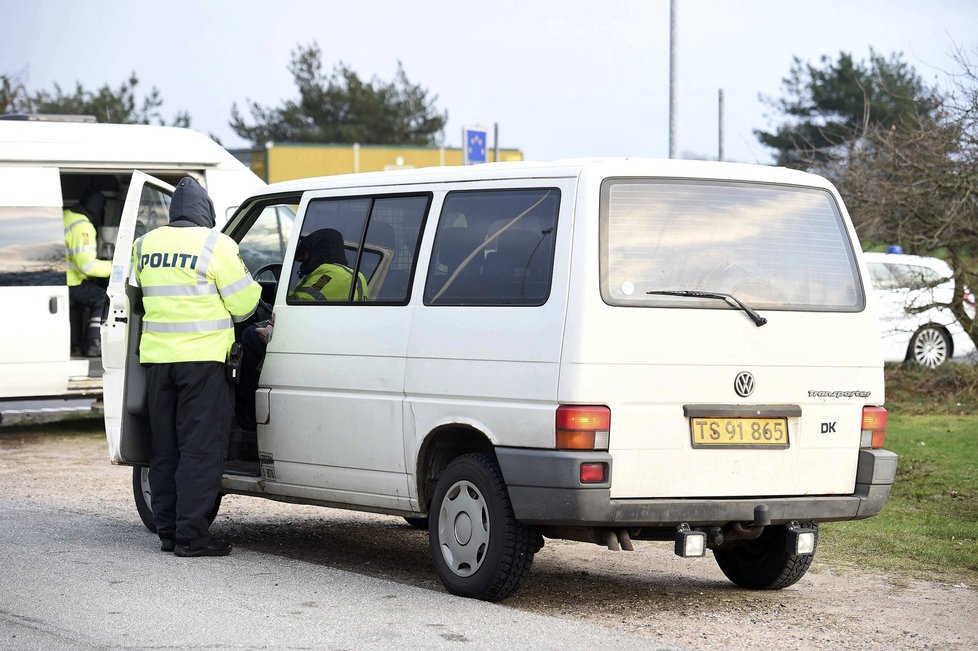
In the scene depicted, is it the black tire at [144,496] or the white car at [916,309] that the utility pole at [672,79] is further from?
the black tire at [144,496]

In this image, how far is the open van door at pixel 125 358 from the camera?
8.20 meters

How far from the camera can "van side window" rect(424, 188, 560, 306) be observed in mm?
6594

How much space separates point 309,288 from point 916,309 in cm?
995

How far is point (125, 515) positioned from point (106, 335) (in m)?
1.82

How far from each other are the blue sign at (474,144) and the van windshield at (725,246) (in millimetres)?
9584

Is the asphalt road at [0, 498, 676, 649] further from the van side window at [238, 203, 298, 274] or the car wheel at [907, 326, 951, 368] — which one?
the car wheel at [907, 326, 951, 368]

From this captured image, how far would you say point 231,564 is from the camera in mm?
7828

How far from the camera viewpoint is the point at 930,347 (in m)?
19.4

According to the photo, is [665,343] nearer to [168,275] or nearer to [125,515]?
[168,275]

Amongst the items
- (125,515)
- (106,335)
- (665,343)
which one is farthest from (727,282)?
(125,515)

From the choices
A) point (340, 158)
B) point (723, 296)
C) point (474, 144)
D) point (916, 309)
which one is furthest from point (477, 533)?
point (340, 158)

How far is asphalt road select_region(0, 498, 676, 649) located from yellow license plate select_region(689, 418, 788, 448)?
956 mm

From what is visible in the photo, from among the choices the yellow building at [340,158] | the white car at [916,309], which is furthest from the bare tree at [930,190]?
the yellow building at [340,158]

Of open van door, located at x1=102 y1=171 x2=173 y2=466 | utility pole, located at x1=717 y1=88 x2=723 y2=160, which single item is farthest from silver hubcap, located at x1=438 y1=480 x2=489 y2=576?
utility pole, located at x1=717 y1=88 x2=723 y2=160
